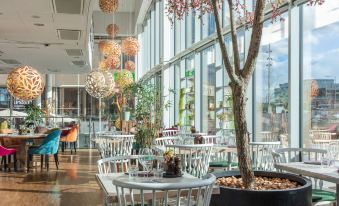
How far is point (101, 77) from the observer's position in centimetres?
1066

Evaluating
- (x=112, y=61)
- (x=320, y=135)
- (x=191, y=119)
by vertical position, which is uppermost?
(x=112, y=61)

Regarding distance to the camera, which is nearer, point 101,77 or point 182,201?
point 182,201

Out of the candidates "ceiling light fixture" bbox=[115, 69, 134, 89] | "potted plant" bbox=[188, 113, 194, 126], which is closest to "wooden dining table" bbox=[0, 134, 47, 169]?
"potted plant" bbox=[188, 113, 194, 126]

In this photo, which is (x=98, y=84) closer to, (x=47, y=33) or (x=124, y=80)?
(x=47, y=33)

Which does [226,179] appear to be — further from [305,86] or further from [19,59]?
[19,59]

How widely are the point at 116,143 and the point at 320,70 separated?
12.6ft

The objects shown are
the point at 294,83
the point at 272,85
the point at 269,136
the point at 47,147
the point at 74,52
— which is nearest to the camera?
the point at 294,83

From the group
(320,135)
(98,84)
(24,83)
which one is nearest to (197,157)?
(320,135)

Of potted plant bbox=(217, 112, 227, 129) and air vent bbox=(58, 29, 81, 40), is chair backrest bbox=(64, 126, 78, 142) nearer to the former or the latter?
air vent bbox=(58, 29, 81, 40)

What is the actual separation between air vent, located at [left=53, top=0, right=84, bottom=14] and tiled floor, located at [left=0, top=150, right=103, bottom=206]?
10.1ft

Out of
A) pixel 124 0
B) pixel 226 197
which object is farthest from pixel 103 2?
pixel 124 0

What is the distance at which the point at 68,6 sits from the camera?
7246 millimetres

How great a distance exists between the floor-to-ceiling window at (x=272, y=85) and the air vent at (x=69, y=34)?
444 centimetres

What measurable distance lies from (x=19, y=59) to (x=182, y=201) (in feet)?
38.5
